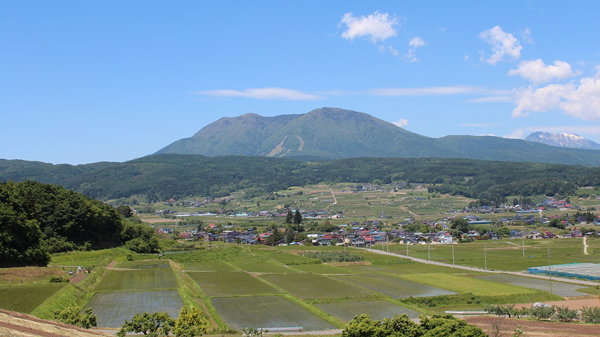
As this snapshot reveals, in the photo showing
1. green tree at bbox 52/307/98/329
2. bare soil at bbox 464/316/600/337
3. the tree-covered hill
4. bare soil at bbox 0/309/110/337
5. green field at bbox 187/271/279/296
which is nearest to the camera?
bare soil at bbox 0/309/110/337

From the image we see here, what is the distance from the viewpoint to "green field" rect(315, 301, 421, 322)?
29719 millimetres

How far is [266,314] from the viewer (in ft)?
97.6

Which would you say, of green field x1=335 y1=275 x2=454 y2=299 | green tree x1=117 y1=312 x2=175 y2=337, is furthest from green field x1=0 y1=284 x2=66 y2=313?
green field x1=335 y1=275 x2=454 y2=299

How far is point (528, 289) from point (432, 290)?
680cm

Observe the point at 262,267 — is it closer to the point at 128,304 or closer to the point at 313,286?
the point at 313,286

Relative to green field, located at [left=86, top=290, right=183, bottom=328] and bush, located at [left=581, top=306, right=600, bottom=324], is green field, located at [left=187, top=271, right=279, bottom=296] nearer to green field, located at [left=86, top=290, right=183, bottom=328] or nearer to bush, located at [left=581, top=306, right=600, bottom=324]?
green field, located at [left=86, top=290, right=183, bottom=328]

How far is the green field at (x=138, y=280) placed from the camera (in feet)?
119

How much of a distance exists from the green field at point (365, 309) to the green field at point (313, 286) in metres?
2.26

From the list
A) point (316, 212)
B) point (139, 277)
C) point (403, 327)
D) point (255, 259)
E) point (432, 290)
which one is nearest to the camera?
point (403, 327)

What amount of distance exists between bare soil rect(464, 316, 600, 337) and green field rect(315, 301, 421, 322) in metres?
3.70

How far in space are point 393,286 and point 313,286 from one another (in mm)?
5796

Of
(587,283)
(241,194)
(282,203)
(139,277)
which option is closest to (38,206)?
(139,277)

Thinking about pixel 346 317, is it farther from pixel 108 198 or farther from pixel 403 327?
pixel 108 198

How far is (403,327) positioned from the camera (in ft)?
73.6
